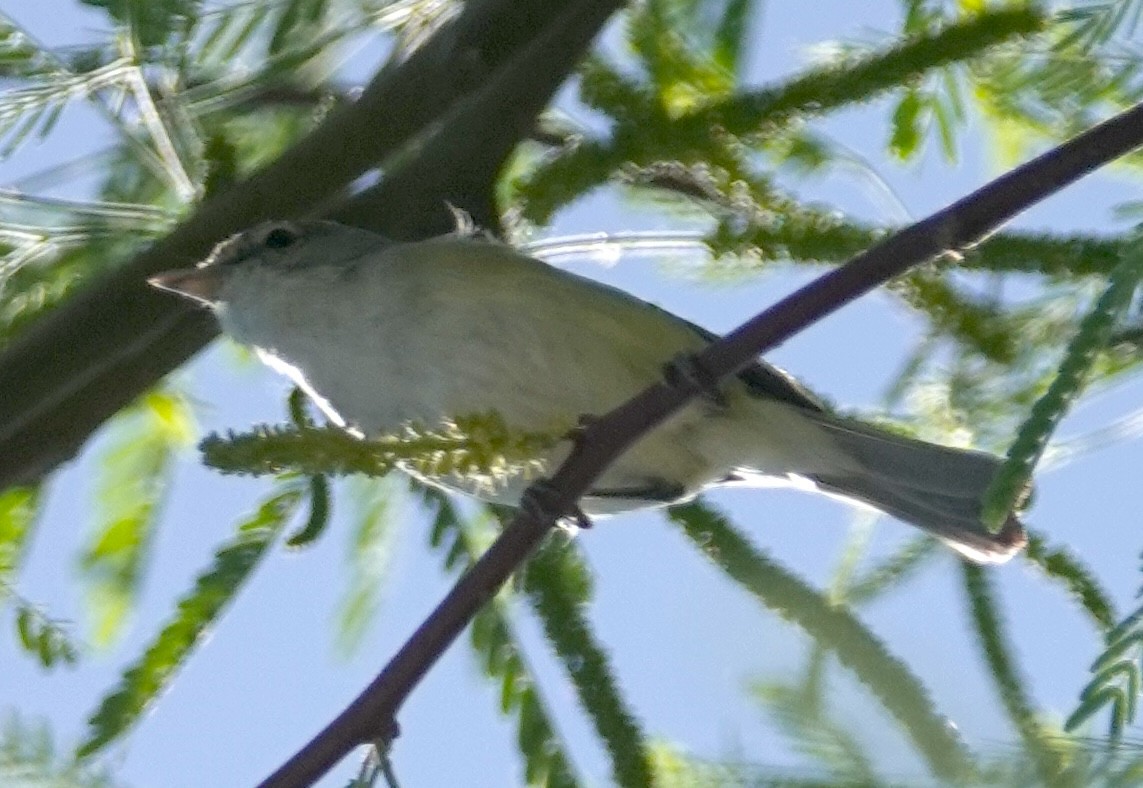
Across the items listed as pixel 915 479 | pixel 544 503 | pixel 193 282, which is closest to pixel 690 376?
pixel 544 503

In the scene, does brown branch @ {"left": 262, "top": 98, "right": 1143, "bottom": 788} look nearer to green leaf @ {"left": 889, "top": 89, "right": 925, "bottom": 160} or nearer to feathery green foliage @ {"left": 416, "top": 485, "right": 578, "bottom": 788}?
feathery green foliage @ {"left": 416, "top": 485, "right": 578, "bottom": 788}

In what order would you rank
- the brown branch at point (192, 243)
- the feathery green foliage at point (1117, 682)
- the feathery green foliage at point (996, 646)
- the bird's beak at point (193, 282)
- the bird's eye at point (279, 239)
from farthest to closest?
the bird's eye at point (279, 239) → the bird's beak at point (193, 282) → the brown branch at point (192, 243) → the feathery green foliage at point (996, 646) → the feathery green foliage at point (1117, 682)

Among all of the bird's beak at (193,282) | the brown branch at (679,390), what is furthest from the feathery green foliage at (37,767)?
the bird's beak at (193,282)

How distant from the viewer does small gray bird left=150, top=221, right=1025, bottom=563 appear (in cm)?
265

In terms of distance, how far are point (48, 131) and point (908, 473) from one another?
58.3 inches

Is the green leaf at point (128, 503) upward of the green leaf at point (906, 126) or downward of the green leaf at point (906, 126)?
downward

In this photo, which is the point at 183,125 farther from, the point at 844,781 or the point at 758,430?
the point at 844,781

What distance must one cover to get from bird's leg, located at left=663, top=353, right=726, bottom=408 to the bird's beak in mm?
931

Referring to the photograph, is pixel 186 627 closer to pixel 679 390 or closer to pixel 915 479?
pixel 679 390

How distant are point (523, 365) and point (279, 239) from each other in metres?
0.53

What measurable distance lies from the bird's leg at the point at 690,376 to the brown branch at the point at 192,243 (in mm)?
812

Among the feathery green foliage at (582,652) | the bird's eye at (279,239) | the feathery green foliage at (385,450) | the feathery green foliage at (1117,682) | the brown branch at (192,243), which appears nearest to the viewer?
the feathery green foliage at (1117,682)

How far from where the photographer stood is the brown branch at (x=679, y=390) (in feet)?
4.99

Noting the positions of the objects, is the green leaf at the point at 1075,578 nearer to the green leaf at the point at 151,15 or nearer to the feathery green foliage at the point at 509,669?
the feathery green foliage at the point at 509,669
